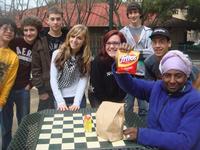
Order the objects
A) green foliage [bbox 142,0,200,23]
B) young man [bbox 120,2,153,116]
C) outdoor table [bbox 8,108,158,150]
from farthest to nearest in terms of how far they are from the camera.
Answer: green foliage [bbox 142,0,200,23] → young man [bbox 120,2,153,116] → outdoor table [bbox 8,108,158,150]

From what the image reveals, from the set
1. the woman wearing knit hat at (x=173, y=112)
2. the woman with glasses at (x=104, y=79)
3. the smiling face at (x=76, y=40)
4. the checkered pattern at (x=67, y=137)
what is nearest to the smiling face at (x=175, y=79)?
the woman wearing knit hat at (x=173, y=112)

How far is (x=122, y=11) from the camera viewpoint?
27.0 metres

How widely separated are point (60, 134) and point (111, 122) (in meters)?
0.48

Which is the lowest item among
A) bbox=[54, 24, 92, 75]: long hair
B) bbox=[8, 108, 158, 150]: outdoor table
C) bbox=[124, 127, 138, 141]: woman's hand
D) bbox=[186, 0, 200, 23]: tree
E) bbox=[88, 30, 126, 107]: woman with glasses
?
bbox=[8, 108, 158, 150]: outdoor table

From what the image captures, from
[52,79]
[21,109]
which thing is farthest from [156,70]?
[21,109]

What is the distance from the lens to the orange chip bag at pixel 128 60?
2.90 meters

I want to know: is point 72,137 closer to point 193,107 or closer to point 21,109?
point 193,107

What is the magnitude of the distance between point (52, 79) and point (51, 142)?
154 cm

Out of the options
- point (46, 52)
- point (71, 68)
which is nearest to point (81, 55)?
point (71, 68)

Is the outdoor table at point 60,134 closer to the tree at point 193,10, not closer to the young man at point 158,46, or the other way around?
the young man at point 158,46

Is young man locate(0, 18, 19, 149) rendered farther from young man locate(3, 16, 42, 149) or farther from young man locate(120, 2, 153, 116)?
young man locate(120, 2, 153, 116)

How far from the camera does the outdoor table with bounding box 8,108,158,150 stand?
8.68 ft

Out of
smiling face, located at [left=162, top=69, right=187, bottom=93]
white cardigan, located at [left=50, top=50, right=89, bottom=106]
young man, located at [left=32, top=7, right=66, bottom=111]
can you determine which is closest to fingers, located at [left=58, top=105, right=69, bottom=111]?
white cardigan, located at [left=50, top=50, right=89, bottom=106]

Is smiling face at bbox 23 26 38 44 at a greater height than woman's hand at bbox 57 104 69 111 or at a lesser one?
greater
